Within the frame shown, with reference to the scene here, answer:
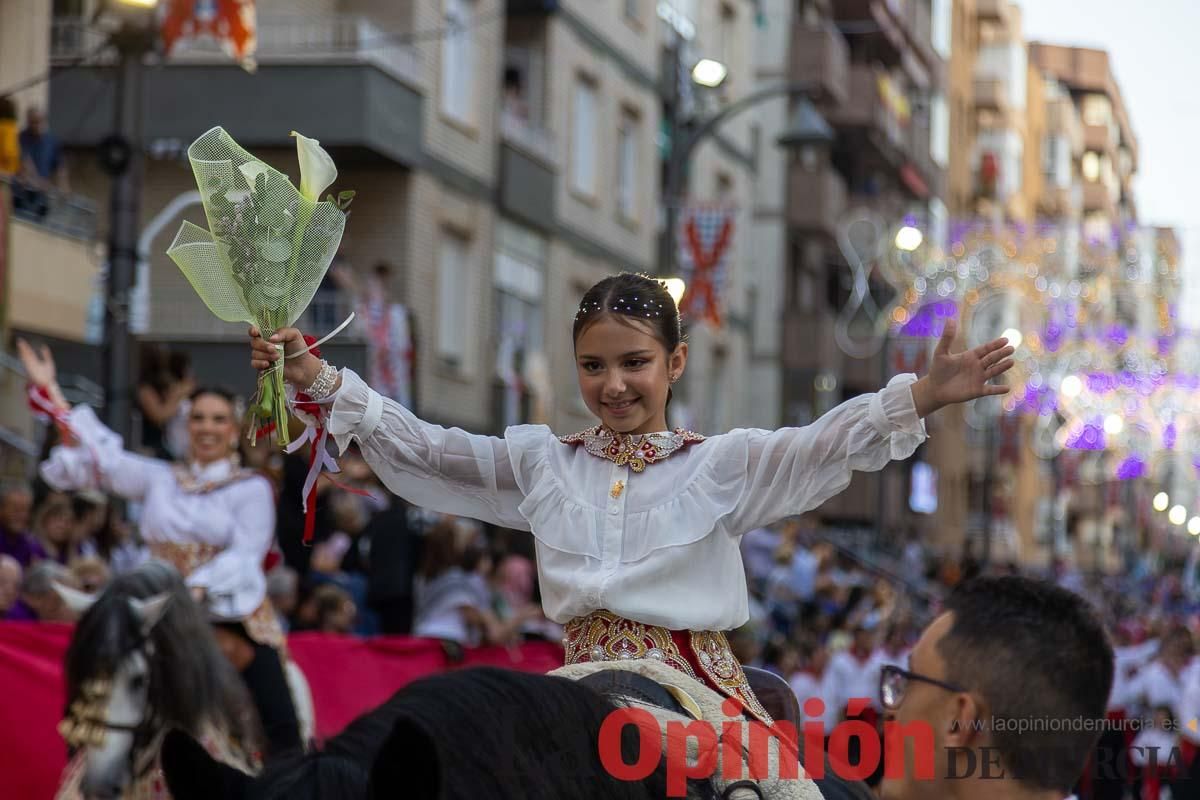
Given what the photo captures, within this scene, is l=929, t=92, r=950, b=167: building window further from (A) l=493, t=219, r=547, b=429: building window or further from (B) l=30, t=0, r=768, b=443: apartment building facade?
(A) l=493, t=219, r=547, b=429: building window

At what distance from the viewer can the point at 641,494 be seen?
491 centimetres

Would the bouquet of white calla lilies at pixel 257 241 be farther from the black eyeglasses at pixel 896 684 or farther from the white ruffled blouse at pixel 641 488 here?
the black eyeglasses at pixel 896 684

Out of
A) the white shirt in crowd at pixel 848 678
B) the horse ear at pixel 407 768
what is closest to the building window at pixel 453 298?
the white shirt in crowd at pixel 848 678

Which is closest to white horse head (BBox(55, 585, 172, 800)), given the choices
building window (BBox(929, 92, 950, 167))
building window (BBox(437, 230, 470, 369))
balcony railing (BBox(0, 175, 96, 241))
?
balcony railing (BBox(0, 175, 96, 241))

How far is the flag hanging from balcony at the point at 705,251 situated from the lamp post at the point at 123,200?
413 inches

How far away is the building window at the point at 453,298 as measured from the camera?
82.3 ft

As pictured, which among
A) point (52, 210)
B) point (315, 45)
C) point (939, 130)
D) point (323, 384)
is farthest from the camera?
point (939, 130)

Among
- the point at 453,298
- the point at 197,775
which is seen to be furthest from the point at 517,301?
the point at 197,775

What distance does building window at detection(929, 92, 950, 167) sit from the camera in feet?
191

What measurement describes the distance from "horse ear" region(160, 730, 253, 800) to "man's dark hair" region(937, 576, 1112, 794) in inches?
55.1

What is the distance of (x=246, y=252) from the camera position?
4457 mm

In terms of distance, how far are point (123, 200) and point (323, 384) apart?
8.46 metres

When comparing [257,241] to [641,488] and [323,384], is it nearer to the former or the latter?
[323,384]

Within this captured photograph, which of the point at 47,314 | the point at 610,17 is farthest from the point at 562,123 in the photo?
the point at 47,314
